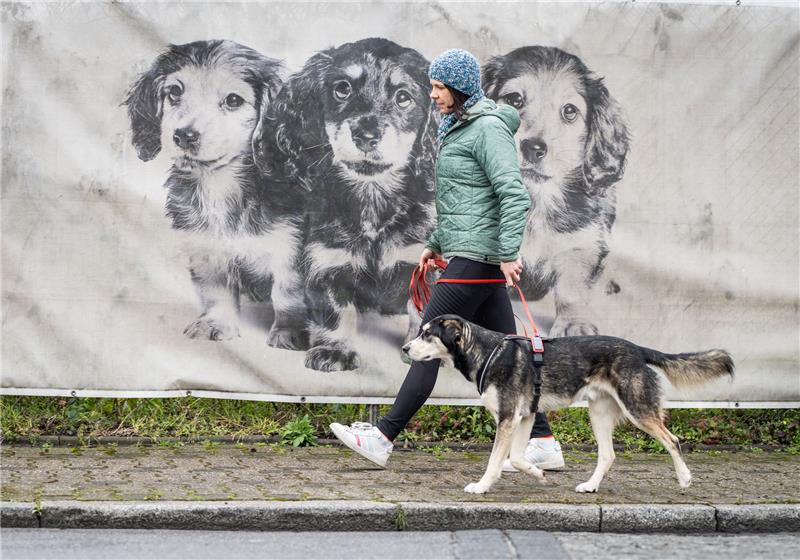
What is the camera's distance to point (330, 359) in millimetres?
7258

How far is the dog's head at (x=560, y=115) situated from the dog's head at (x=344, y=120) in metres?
0.72

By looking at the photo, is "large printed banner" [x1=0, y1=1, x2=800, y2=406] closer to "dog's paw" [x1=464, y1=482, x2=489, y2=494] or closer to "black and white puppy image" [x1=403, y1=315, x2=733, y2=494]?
"black and white puppy image" [x1=403, y1=315, x2=733, y2=494]

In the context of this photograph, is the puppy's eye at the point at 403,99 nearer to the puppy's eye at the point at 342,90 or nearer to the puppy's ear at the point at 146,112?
the puppy's eye at the point at 342,90

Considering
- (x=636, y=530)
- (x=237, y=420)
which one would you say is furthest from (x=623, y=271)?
(x=237, y=420)

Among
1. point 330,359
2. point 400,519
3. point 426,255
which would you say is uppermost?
point 426,255

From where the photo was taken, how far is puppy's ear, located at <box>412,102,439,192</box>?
23.8ft

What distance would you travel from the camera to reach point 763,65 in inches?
295

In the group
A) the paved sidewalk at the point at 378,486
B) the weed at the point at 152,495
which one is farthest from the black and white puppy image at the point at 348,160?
the weed at the point at 152,495

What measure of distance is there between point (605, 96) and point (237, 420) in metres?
3.48

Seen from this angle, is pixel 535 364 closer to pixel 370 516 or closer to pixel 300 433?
pixel 370 516

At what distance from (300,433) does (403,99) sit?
8.04ft

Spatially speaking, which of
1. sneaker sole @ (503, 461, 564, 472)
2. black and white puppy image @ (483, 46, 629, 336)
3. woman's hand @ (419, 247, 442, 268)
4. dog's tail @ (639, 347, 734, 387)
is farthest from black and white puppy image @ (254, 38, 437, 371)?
dog's tail @ (639, 347, 734, 387)

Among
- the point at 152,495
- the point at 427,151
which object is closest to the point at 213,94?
the point at 427,151

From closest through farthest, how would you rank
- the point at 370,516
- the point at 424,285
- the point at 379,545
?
the point at 379,545 → the point at 370,516 → the point at 424,285
